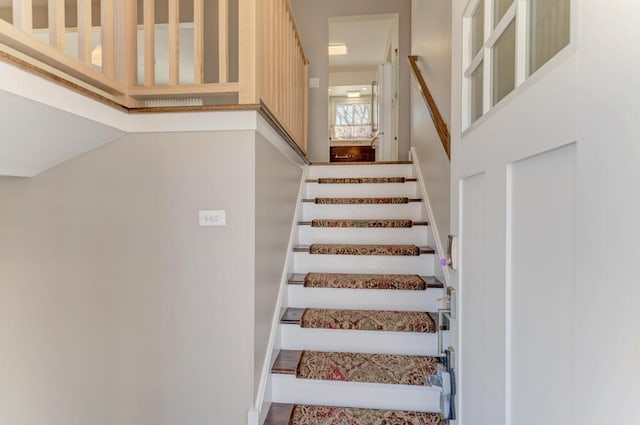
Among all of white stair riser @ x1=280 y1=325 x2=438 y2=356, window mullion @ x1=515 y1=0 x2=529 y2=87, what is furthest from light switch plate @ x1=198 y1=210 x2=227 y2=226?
window mullion @ x1=515 y1=0 x2=529 y2=87

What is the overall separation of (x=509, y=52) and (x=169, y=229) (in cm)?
151

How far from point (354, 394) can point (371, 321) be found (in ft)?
1.28

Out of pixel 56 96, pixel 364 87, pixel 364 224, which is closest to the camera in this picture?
pixel 56 96

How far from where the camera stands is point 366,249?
2.47 meters

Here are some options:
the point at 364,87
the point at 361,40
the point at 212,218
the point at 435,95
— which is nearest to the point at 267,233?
the point at 212,218

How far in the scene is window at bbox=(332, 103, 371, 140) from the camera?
27.7 ft

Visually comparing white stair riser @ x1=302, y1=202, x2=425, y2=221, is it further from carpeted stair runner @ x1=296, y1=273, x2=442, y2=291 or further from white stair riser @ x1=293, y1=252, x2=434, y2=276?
carpeted stair runner @ x1=296, y1=273, x2=442, y2=291

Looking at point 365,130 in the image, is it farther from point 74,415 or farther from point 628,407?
point 628,407

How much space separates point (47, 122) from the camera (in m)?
1.38

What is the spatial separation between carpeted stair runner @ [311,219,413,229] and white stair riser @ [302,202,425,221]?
0.61 feet

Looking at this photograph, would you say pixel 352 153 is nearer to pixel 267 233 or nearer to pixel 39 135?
pixel 267 233

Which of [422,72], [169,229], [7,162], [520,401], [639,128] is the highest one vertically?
[422,72]

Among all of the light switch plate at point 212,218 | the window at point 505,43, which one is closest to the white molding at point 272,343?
the light switch plate at point 212,218

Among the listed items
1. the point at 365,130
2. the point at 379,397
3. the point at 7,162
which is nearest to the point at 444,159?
the point at 379,397
